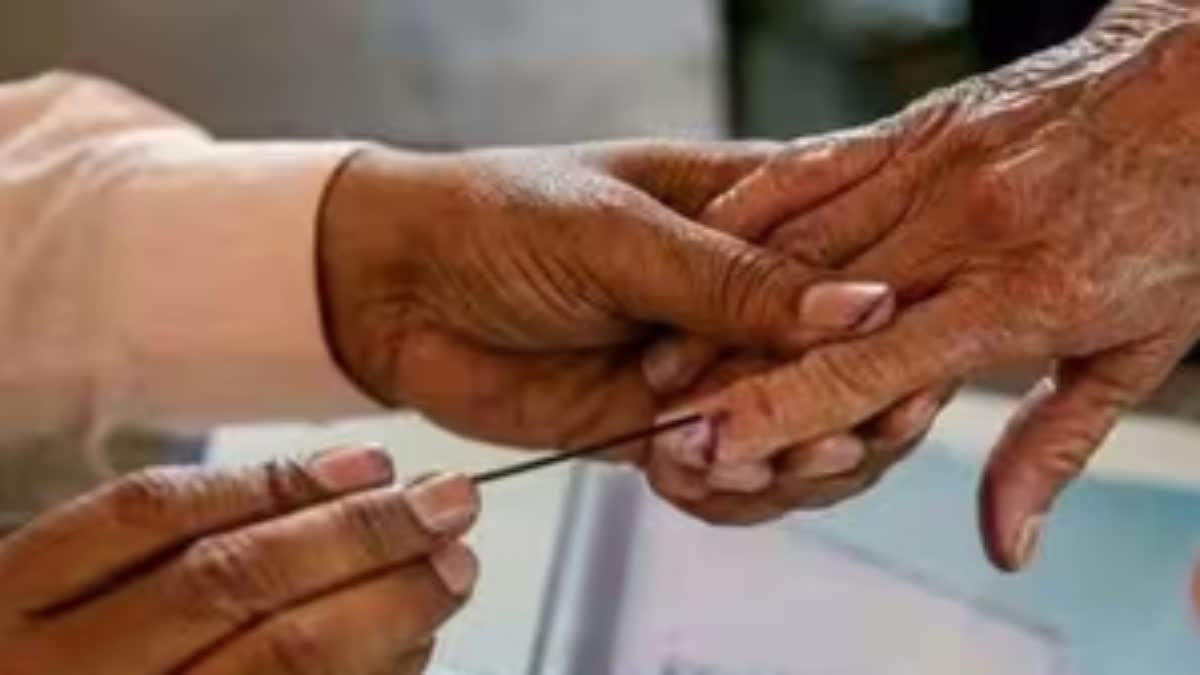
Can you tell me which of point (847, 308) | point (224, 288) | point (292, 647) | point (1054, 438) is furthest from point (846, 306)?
point (224, 288)

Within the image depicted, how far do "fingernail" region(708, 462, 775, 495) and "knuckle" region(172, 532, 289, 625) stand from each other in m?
0.17

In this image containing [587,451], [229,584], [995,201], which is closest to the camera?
[229,584]

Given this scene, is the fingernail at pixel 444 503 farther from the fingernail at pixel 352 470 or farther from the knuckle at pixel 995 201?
the knuckle at pixel 995 201

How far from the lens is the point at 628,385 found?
95cm

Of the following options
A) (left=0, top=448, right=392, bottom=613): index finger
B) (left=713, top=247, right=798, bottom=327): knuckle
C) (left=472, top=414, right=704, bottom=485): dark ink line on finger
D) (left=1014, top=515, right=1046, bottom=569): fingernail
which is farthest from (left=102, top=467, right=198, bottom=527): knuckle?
(left=1014, top=515, right=1046, bottom=569): fingernail

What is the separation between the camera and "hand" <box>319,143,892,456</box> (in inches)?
34.5

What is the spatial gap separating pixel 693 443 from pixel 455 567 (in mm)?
111

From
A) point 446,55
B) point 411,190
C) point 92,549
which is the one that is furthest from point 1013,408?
point 446,55

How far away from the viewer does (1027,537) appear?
2.89 ft

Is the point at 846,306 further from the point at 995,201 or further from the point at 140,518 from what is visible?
the point at 140,518

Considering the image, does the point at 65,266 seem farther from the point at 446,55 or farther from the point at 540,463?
the point at 446,55

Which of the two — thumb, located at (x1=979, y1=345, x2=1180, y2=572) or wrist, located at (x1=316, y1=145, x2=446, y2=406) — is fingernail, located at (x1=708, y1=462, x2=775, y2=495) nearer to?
thumb, located at (x1=979, y1=345, x2=1180, y2=572)

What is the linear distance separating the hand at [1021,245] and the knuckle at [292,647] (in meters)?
0.16

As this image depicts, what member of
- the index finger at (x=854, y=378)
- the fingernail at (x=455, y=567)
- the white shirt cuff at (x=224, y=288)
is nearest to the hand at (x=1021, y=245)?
the index finger at (x=854, y=378)
